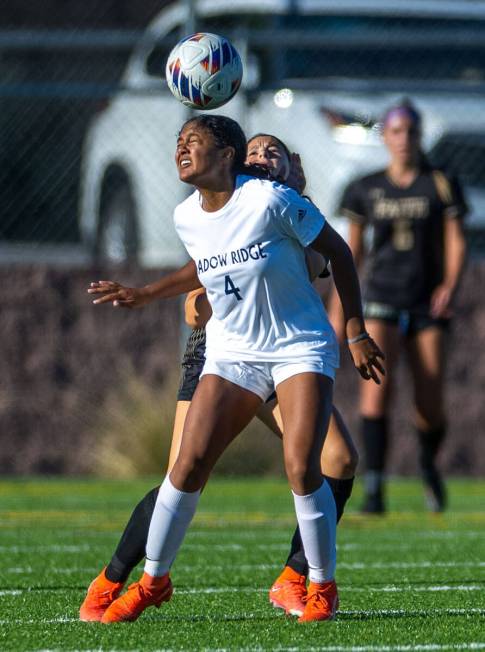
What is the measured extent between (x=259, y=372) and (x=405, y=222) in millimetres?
4635

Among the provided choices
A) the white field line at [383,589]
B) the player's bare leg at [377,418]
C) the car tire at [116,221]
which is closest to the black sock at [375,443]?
the player's bare leg at [377,418]

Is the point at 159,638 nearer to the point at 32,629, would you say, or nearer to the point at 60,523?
the point at 32,629

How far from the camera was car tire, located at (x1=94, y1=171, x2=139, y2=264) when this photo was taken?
13219mm

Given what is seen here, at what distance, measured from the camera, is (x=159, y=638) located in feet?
16.4

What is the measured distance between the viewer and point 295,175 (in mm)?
5930

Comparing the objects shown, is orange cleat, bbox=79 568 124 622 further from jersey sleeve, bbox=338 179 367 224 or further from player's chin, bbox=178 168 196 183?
jersey sleeve, bbox=338 179 367 224

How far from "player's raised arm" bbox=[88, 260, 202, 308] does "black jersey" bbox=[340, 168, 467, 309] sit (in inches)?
164

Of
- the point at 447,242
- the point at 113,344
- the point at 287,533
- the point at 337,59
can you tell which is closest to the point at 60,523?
the point at 287,533

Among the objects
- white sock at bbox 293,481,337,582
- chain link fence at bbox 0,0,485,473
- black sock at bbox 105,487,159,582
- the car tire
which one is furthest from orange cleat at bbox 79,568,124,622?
the car tire

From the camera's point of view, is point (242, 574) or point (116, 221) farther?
point (116, 221)

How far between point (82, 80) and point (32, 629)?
1280 centimetres

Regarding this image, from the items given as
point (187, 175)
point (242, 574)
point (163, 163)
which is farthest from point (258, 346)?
point (163, 163)

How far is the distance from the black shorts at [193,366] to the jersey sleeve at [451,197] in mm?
4202

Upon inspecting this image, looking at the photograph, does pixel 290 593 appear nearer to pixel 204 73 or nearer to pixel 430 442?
pixel 204 73
